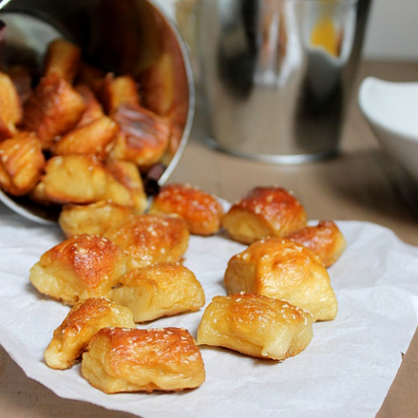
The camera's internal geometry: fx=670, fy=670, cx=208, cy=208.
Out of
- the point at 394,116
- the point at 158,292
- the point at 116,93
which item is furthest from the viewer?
the point at 394,116

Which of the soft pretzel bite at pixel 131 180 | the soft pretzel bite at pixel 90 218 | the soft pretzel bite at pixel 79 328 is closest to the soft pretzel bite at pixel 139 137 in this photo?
the soft pretzel bite at pixel 131 180

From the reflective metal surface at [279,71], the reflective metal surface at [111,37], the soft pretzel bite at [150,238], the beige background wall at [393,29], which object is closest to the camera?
the soft pretzel bite at [150,238]

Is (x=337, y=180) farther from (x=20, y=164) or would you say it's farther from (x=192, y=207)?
(x=20, y=164)

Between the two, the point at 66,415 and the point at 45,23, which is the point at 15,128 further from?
the point at 66,415

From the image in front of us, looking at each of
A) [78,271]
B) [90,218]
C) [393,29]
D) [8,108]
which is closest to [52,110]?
[8,108]

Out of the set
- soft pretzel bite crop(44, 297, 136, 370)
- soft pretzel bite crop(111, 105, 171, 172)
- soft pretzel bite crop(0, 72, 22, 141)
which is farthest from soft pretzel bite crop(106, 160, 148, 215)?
soft pretzel bite crop(44, 297, 136, 370)

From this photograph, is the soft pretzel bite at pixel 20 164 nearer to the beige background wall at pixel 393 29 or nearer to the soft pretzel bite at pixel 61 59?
the soft pretzel bite at pixel 61 59
